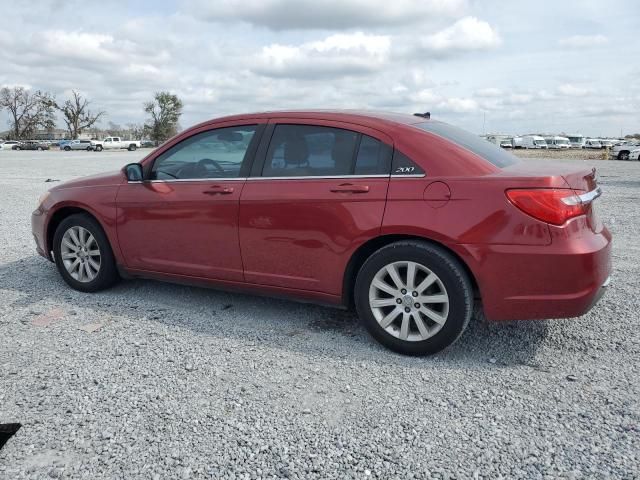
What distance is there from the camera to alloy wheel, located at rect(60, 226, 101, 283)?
193 inches

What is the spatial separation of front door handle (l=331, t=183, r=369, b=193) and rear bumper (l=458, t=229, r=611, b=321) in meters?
0.78

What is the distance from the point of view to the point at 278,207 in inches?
154

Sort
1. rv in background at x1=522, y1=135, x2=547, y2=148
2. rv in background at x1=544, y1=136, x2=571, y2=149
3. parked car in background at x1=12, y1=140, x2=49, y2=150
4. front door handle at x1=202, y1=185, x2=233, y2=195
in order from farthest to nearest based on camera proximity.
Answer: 1. rv in background at x1=522, y1=135, x2=547, y2=148
2. rv in background at x1=544, y1=136, x2=571, y2=149
3. parked car in background at x1=12, y1=140, x2=49, y2=150
4. front door handle at x1=202, y1=185, x2=233, y2=195

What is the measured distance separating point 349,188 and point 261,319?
134 centimetres

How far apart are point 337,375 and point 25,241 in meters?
5.69

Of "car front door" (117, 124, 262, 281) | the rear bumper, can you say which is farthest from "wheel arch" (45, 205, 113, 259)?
the rear bumper

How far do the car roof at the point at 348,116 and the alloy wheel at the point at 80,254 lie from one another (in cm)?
164

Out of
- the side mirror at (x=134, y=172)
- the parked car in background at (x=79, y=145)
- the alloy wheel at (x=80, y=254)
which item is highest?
the side mirror at (x=134, y=172)

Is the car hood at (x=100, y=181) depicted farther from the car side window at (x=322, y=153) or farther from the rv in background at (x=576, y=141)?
the rv in background at (x=576, y=141)

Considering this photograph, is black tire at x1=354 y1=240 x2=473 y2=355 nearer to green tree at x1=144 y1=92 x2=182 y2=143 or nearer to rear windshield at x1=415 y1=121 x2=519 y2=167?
rear windshield at x1=415 y1=121 x2=519 y2=167

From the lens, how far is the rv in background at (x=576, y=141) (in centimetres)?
7469

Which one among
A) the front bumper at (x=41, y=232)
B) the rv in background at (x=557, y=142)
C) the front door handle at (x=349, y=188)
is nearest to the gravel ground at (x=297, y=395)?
the front bumper at (x=41, y=232)

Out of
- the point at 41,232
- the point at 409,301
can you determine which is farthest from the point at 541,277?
the point at 41,232

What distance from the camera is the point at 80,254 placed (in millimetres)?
4969
